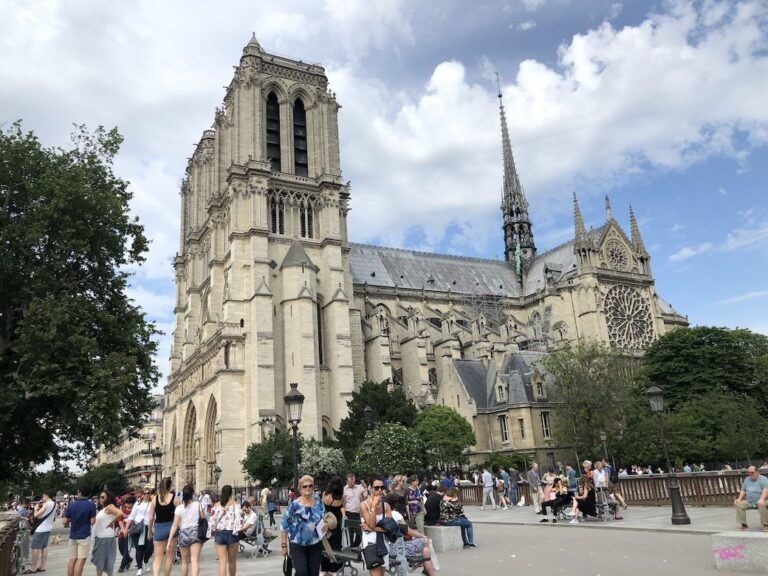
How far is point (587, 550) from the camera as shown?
12297 millimetres

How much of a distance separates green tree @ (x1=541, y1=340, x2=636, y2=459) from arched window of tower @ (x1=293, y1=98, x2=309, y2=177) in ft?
90.0

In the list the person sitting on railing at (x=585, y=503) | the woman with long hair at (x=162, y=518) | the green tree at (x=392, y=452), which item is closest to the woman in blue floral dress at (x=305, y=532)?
the woman with long hair at (x=162, y=518)

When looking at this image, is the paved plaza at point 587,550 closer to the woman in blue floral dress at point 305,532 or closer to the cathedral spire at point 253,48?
the woman in blue floral dress at point 305,532

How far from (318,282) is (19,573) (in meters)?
37.2

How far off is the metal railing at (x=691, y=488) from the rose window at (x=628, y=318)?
41.5 metres

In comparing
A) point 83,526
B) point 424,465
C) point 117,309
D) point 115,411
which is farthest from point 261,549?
point 424,465

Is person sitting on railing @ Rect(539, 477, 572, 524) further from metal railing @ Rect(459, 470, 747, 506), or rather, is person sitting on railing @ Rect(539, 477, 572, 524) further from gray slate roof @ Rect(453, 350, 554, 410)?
gray slate roof @ Rect(453, 350, 554, 410)

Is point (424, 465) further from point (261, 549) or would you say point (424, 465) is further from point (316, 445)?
point (261, 549)

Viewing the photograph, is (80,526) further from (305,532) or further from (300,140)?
(300,140)

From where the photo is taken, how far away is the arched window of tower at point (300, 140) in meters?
56.0

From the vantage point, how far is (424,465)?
3753cm

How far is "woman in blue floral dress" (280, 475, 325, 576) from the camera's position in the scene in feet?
25.3

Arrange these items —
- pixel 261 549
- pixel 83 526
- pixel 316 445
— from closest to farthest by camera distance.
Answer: pixel 83 526 → pixel 261 549 → pixel 316 445

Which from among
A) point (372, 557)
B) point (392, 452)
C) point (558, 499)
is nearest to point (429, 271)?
point (392, 452)
